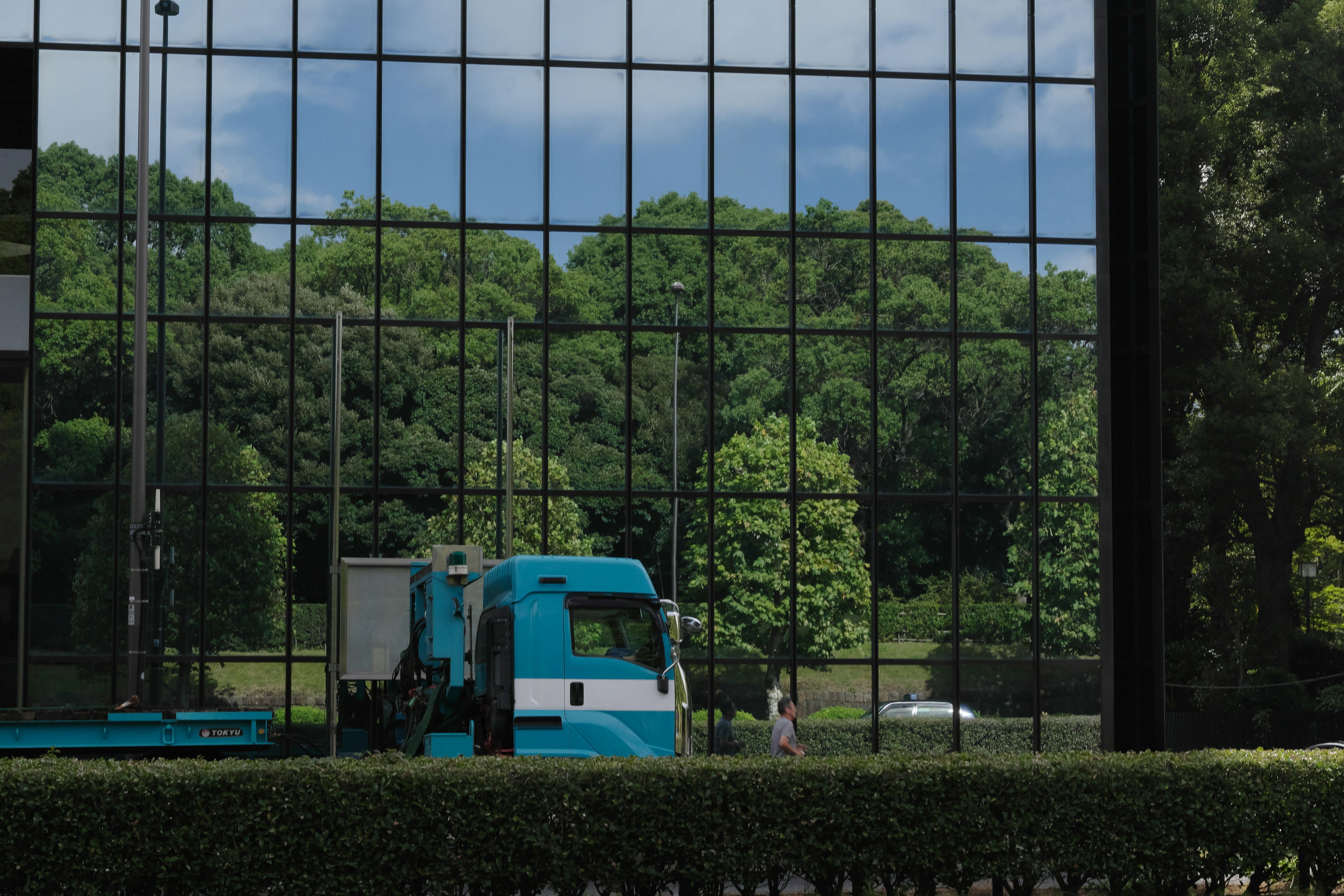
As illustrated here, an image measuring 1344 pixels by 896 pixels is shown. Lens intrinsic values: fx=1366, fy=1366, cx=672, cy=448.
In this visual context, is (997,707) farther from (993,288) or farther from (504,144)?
(504,144)

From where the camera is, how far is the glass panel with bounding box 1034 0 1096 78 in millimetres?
23469

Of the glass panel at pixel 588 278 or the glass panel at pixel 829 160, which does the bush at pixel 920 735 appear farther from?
the glass panel at pixel 829 160

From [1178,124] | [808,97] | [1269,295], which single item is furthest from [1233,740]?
[808,97]

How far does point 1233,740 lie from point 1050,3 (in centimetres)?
2095

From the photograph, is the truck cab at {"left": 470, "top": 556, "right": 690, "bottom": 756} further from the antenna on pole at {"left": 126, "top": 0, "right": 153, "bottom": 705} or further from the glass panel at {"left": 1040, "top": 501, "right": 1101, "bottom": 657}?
the glass panel at {"left": 1040, "top": 501, "right": 1101, "bottom": 657}

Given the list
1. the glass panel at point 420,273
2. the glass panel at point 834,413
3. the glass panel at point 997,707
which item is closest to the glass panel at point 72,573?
the glass panel at point 420,273

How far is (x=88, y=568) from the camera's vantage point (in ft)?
68.0

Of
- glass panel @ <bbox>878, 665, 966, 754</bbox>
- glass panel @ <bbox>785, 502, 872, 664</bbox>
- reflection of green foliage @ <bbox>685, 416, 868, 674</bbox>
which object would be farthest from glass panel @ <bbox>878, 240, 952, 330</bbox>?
glass panel @ <bbox>878, 665, 966, 754</bbox>

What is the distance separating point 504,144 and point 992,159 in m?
8.19

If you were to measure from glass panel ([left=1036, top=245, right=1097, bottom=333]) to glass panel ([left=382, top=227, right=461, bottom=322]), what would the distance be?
9712mm

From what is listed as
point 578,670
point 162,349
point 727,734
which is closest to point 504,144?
point 162,349

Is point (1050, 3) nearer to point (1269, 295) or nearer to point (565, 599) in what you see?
point (565, 599)

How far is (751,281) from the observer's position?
22.6m

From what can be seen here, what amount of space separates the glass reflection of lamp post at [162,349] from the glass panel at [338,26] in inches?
79.9
